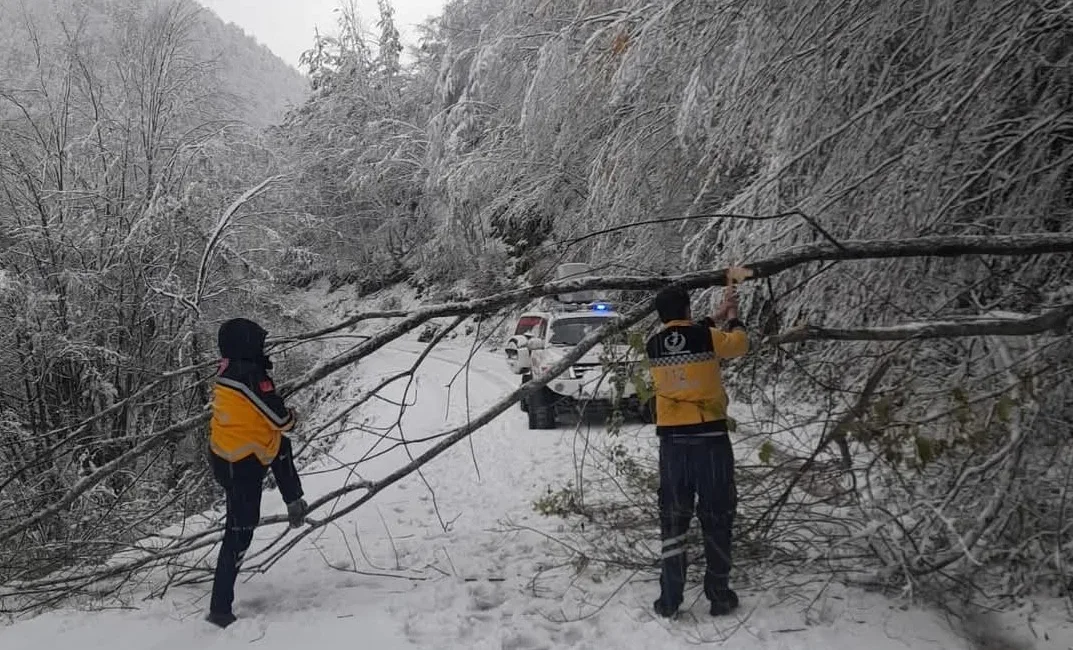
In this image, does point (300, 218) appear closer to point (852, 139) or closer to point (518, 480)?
point (518, 480)

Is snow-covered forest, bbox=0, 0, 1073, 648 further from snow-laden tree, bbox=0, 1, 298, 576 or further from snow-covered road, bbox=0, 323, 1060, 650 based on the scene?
snow-laden tree, bbox=0, 1, 298, 576

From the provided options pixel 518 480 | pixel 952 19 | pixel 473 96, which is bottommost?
pixel 518 480

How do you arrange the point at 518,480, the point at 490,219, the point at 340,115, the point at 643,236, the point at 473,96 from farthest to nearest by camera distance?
the point at 340,115 < the point at 490,219 < the point at 473,96 < the point at 518,480 < the point at 643,236

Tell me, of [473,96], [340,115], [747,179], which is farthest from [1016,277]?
[340,115]

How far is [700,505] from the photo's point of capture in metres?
3.75

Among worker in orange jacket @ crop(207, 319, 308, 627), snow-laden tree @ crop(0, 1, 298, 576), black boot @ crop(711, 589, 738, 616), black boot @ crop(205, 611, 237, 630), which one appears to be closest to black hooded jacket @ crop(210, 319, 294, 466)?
worker in orange jacket @ crop(207, 319, 308, 627)

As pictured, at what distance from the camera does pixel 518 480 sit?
7.61m

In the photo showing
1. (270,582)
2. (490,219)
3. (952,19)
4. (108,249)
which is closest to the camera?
(952,19)

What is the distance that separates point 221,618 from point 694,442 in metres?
2.84

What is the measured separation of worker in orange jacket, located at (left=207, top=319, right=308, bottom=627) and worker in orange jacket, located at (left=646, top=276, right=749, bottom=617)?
221 centimetres

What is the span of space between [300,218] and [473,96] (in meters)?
5.66

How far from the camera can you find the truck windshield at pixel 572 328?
10695 mm

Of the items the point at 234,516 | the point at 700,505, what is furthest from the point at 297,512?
the point at 700,505

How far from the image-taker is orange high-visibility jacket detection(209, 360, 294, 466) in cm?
403
